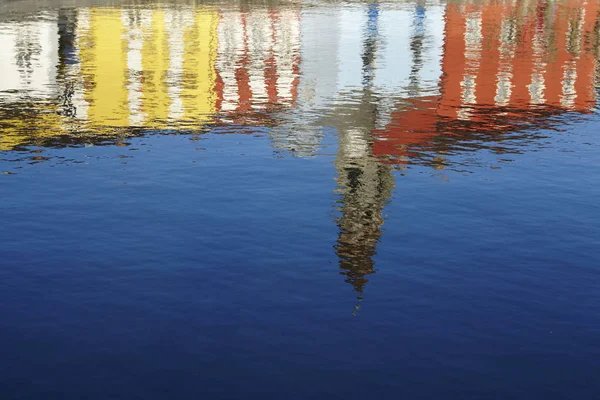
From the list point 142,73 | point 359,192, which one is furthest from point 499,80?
point 359,192

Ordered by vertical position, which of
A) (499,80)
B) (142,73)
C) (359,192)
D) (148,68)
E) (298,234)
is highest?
(148,68)

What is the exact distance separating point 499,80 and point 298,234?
26.9 meters

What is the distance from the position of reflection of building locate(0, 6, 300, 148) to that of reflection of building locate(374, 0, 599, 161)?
244 inches

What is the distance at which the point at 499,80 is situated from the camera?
45.7 metres

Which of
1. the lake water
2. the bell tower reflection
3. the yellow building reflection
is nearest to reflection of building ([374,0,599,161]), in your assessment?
the lake water

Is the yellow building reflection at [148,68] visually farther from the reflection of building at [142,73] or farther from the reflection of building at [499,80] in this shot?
the reflection of building at [499,80]

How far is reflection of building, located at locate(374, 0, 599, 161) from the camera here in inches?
1344

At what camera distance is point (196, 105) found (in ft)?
125

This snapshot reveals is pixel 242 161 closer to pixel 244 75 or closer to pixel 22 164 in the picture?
pixel 22 164

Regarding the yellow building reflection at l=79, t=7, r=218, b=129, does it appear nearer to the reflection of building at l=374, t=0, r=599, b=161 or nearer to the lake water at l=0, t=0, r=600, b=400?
the lake water at l=0, t=0, r=600, b=400

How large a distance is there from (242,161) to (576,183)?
9.44 m

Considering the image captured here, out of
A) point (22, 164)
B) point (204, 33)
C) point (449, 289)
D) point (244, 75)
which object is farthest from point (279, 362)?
point (204, 33)

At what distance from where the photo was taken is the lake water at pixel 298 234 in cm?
1464

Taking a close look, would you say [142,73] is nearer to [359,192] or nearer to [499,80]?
[499,80]
